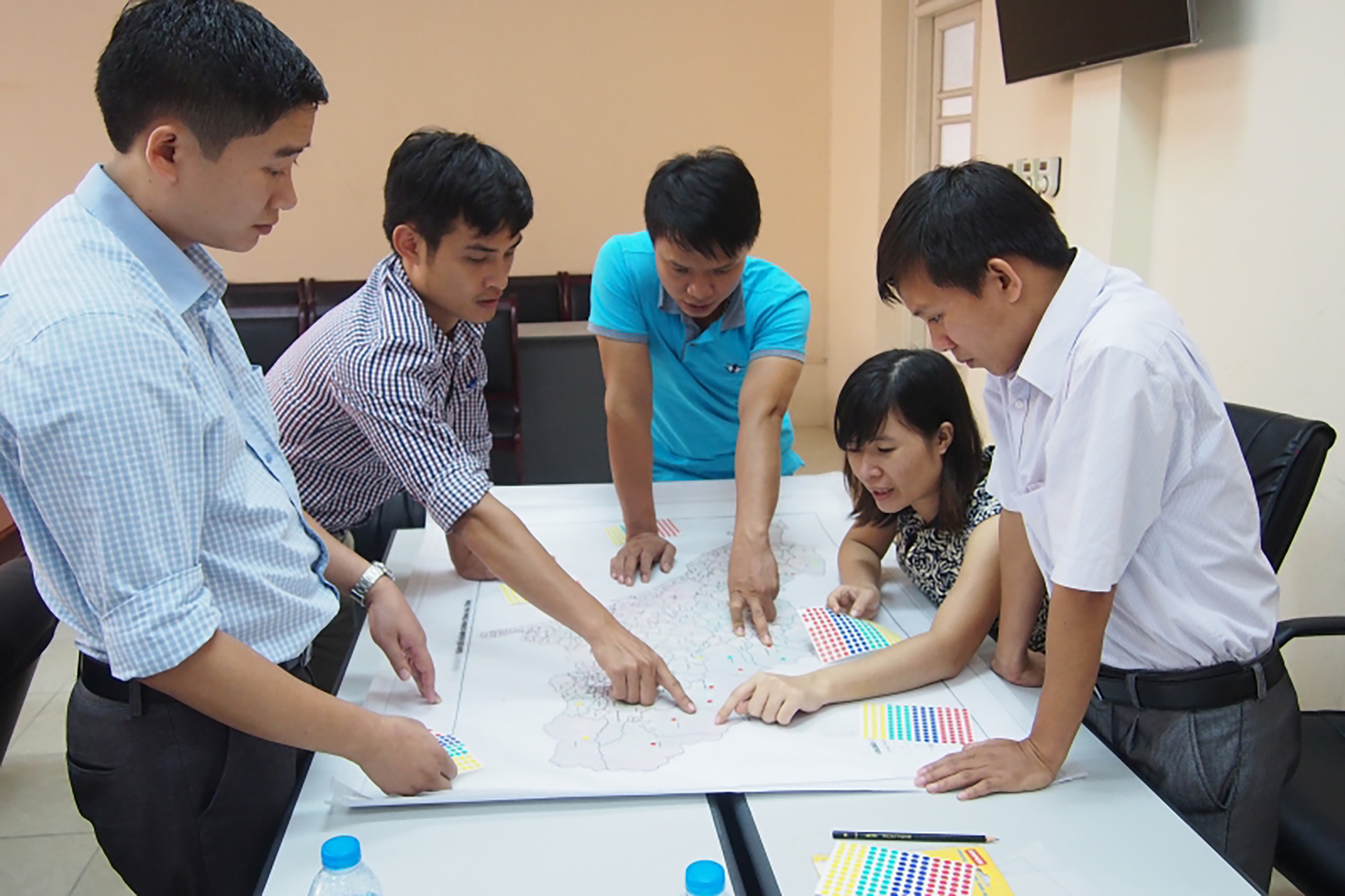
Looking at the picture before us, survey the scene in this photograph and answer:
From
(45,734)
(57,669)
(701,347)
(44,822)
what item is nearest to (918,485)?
(701,347)

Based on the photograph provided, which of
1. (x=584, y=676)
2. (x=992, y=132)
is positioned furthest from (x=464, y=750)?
(x=992, y=132)

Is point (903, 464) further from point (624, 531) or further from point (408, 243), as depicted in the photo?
point (408, 243)

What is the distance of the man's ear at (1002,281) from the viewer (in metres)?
1.12

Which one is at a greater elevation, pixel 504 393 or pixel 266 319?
pixel 266 319

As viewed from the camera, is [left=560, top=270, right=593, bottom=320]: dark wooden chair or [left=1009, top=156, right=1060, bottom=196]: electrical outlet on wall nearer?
[left=1009, top=156, right=1060, bottom=196]: electrical outlet on wall

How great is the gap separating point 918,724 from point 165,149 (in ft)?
3.53

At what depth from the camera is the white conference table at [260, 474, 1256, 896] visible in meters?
0.99

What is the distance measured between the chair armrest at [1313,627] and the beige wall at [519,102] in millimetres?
4083

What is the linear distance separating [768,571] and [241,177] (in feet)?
3.35

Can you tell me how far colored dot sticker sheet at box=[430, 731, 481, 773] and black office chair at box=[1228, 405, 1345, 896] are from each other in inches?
44.7

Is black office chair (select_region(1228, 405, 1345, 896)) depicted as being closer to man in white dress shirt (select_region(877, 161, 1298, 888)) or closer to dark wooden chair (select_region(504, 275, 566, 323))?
man in white dress shirt (select_region(877, 161, 1298, 888))

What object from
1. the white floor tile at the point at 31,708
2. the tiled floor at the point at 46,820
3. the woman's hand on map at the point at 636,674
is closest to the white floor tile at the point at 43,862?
the tiled floor at the point at 46,820

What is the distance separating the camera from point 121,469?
874 mm

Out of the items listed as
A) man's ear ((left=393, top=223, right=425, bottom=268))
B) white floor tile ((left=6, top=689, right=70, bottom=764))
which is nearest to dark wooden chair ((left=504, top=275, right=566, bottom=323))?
white floor tile ((left=6, top=689, right=70, bottom=764))
